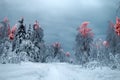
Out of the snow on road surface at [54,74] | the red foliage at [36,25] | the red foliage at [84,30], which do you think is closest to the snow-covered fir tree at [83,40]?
the red foliage at [84,30]

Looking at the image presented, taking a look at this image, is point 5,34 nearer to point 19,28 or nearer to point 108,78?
point 19,28

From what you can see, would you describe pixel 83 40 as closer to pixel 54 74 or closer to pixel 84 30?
pixel 84 30

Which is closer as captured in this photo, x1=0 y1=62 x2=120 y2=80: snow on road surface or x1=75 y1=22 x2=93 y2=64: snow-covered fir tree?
x1=0 y1=62 x2=120 y2=80: snow on road surface

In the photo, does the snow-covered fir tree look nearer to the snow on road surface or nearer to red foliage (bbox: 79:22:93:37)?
red foliage (bbox: 79:22:93:37)

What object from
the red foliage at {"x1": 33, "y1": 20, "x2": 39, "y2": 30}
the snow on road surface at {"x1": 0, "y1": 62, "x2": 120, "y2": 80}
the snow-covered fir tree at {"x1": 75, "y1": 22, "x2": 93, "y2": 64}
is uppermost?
the red foliage at {"x1": 33, "y1": 20, "x2": 39, "y2": 30}

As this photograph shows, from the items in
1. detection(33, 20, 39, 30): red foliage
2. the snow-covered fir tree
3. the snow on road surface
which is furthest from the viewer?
detection(33, 20, 39, 30): red foliage

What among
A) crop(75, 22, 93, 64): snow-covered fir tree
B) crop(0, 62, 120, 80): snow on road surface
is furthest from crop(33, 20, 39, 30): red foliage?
crop(0, 62, 120, 80): snow on road surface

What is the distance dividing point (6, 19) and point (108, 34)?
27650mm

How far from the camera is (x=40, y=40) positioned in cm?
5372

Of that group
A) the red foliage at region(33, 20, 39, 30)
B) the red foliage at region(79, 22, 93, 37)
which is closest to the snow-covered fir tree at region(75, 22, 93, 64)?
the red foliage at region(79, 22, 93, 37)

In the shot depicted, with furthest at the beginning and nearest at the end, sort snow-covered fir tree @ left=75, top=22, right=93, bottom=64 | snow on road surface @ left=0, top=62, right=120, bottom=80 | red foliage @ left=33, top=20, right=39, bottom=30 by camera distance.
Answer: red foliage @ left=33, top=20, right=39, bottom=30 → snow-covered fir tree @ left=75, top=22, right=93, bottom=64 → snow on road surface @ left=0, top=62, right=120, bottom=80

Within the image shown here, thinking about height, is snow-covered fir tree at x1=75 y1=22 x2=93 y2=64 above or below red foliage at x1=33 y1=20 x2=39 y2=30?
below

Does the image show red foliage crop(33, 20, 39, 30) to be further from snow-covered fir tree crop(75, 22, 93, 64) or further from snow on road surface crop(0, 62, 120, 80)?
snow on road surface crop(0, 62, 120, 80)

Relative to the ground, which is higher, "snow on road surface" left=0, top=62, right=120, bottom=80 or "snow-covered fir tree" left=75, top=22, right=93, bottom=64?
"snow-covered fir tree" left=75, top=22, right=93, bottom=64
